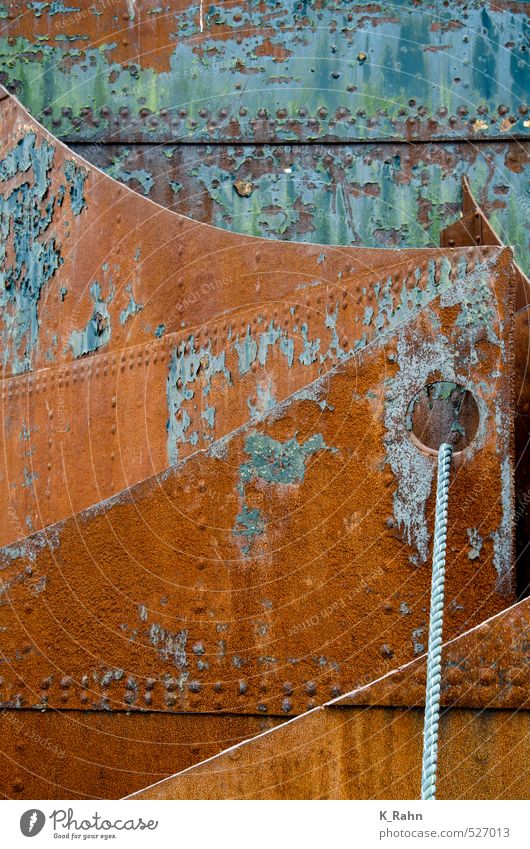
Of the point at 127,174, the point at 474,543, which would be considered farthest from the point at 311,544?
the point at 127,174

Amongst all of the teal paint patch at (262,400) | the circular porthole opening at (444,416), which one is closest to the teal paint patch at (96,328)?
the teal paint patch at (262,400)

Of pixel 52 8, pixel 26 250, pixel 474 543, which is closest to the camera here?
pixel 474 543

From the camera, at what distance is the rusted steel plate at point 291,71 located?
19.1 feet

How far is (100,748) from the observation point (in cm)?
408

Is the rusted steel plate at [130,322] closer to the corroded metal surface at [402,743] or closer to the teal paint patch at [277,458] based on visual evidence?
the teal paint patch at [277,458]

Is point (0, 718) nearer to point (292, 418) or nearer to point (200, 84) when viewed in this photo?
point (292, 418)

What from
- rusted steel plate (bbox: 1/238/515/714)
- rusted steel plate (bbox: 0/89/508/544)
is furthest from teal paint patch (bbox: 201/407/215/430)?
rusted steel plate (bbox: 1/238/515/714)

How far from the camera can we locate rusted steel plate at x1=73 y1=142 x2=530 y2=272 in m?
5.71

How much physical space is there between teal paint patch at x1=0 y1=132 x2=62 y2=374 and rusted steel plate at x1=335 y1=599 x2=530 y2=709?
2.37 meters

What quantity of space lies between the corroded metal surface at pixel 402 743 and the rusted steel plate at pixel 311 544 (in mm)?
330

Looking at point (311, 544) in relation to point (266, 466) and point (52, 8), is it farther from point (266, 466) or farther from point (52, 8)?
point (52, 8)

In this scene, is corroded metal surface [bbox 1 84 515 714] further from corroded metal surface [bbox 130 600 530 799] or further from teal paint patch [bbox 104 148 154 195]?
teal paint patch [bbox 104 148 154 195]

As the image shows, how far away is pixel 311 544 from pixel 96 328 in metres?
1.58

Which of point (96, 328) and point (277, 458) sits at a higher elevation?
point (96, 328)
